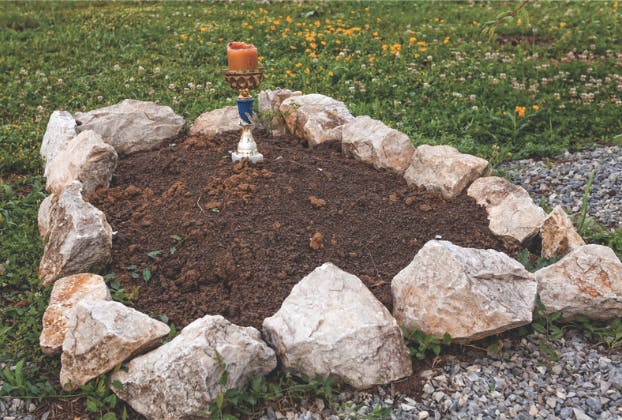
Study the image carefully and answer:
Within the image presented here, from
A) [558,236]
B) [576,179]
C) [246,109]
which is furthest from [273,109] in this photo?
[558,236]

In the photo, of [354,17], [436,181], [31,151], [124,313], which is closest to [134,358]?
[124,313]

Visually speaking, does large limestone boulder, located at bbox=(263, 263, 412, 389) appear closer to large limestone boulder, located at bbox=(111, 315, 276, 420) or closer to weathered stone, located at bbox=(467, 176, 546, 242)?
large limestone boulder, located at bbox=(111, 315, 276, 420)

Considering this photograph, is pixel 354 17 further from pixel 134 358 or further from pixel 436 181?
pixel 134 358

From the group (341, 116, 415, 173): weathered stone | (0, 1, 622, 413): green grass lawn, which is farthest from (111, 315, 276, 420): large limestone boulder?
(341, 116, 415, 173): weathered stone

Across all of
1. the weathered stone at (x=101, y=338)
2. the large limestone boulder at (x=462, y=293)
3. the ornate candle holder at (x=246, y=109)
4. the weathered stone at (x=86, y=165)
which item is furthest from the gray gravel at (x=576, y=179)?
the weathered stone at (x=101, y=338)

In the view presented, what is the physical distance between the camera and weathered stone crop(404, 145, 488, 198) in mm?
5699

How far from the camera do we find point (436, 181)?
18.9ft

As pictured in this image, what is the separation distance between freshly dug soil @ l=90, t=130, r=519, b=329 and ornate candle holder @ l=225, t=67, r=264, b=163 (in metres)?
0.12

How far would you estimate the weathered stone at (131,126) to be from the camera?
6.65m

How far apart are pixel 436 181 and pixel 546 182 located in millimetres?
1680

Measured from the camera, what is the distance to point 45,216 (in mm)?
5324

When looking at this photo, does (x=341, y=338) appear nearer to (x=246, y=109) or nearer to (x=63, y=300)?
(x=63, y=300)

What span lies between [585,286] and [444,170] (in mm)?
1831

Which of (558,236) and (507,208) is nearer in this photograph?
(558,236)
